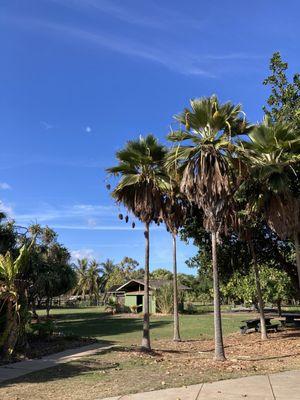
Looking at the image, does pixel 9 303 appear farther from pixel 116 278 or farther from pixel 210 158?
pixel 116 278

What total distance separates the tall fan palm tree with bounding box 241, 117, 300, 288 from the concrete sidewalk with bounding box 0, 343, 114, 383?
Result: 7.49 meters

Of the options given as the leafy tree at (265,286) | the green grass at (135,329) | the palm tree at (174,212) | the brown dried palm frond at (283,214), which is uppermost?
the palm tree at (174,212)

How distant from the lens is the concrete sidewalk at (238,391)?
7762 millimetres

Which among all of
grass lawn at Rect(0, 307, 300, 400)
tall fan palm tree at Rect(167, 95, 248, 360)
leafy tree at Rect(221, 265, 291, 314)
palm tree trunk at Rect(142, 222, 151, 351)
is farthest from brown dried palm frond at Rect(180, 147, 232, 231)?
leafy tree at Rect(221, 265, 291, 314)

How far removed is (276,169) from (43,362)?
8.94 metres

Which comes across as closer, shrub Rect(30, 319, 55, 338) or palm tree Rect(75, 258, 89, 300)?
shrub Rect(30, 319, 55, 338)

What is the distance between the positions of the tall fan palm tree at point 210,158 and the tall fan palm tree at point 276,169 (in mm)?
796

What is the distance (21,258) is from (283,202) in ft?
28.6

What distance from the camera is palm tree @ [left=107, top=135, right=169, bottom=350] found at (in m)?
16.2

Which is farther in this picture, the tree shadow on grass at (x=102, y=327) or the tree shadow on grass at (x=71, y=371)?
the tree shadow on grass at (x=102, y=327)

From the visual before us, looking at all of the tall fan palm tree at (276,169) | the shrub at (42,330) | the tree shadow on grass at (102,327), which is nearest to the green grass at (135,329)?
the tree shadow on grass at (102,327)

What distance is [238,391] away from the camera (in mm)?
8180

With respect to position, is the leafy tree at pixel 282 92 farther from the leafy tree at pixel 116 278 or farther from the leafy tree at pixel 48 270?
the leafy tree at pixel 116 278

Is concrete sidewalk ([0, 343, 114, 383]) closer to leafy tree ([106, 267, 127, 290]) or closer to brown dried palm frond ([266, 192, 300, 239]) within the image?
brown dried palm frond ([266, 192, 300, 239])
